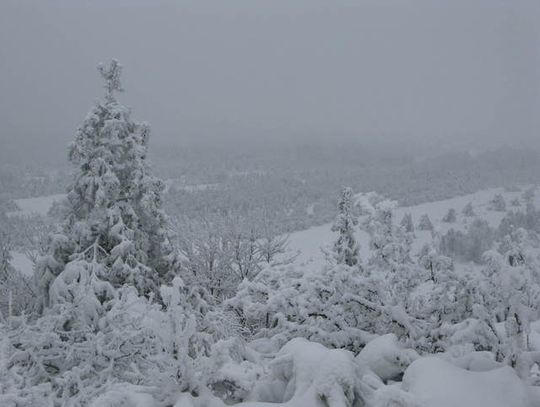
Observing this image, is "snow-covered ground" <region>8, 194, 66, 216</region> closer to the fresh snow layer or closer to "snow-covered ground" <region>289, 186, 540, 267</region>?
"snow-covered ground" <region>289, 186, 540, 267</region>

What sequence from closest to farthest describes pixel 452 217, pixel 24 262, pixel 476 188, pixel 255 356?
1. pixel 255 356
2. pixel 24 262
3. pixel 452 217
4. pixel 476 188

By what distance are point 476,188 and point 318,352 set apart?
199618 millimetres

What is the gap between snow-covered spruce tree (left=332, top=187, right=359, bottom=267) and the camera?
1895cm

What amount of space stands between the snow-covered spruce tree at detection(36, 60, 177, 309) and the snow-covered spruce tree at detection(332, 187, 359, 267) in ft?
26.1

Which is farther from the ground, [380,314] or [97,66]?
[97,66]

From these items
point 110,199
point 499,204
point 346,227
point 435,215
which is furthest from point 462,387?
point 499,204

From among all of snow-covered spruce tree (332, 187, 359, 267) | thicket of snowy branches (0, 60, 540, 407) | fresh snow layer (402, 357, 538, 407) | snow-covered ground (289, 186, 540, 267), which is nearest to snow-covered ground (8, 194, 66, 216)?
snow-covered ground (289, 186, 540, 267)

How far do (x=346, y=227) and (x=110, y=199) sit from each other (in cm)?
1023

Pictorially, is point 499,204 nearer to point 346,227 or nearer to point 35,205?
point 346,227

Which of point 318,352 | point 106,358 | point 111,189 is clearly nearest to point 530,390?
point 318,352

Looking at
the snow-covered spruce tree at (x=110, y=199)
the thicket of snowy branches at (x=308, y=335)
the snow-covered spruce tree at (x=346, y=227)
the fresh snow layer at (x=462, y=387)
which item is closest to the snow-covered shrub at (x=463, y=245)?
the snow-covered spruce tree at (x=346, y=227)

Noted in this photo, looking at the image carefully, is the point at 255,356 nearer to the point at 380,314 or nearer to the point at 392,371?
the point at 392,371

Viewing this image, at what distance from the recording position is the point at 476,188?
607ft

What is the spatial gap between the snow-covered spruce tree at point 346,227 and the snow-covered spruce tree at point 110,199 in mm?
7941
